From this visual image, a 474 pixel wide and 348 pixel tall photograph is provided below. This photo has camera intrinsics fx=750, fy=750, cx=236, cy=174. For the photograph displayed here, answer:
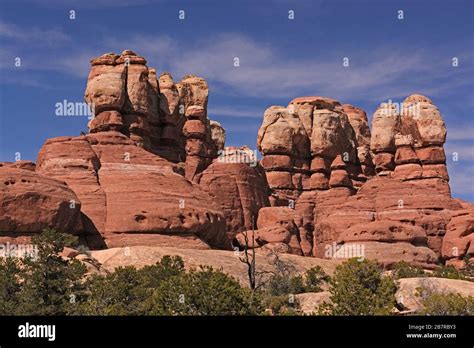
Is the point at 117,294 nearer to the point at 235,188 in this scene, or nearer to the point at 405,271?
the point at 405,271

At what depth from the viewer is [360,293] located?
36344 mm

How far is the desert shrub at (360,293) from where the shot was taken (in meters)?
34.6

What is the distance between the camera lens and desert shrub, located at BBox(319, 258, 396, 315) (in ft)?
113

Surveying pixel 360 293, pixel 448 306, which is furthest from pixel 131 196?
pixel 448 306

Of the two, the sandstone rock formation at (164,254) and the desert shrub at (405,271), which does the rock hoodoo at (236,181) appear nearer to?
the desert shrub at (405,271)

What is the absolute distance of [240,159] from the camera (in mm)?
76812

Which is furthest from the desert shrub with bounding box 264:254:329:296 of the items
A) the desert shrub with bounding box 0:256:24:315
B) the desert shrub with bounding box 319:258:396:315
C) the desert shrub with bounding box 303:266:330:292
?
the desert shrub with bounding box 0:256:24:315

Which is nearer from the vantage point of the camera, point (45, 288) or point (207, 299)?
point (207, 299)

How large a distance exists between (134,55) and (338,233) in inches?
1154

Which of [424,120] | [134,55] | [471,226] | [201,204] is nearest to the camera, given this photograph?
[201,204]

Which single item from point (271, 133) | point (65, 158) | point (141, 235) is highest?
point (271, 133)

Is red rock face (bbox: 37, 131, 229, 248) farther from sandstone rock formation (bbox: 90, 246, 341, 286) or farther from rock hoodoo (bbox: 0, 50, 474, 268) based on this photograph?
sandstone rock formation (bbox: 90, 246, 341, 286)
